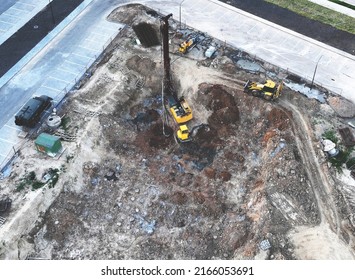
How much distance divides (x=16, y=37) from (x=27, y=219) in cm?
2177

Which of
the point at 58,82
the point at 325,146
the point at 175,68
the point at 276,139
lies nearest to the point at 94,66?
the point at 58,82

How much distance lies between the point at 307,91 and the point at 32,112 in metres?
23.1

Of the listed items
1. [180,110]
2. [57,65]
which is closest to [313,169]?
[180,110]

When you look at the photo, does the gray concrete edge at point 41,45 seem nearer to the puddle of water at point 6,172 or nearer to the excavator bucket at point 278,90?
the puddle of water at point 6,172

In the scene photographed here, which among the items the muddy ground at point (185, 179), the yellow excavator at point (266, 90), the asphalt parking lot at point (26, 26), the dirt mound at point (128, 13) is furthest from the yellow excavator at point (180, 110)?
the asphalt parking lot at point (26, 26)

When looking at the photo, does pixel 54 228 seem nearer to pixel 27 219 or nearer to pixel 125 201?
pixel 27 219

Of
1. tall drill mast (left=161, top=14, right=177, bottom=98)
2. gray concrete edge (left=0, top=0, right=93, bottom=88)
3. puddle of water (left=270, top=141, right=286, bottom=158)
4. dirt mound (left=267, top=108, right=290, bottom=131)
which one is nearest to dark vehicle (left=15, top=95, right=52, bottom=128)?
gray concrete edge (left=0, top=0, right=93, bottom=88)

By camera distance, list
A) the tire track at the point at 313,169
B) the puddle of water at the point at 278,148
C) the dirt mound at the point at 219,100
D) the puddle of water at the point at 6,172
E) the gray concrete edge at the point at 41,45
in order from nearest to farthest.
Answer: the tire track at the point at 313,169
the puddle of water at the point at 6,172
the puddle of water at the point at 278,148
the dirt mound at the point at 219,100
the gray concrete edge at the point at 41,45

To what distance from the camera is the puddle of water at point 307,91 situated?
37.2 metres

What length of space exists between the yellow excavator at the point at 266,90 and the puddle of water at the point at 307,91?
2.99 m

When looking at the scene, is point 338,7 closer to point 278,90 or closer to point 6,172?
point 278,90

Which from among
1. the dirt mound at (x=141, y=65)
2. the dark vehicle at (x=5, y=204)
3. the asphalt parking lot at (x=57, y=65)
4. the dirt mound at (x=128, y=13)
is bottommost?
the dark vehicle at (x=5, y=204)

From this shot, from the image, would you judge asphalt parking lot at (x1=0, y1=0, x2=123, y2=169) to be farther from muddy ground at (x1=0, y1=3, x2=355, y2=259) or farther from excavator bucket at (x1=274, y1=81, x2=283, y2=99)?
excavator bucket at (x1=274, y1=81, x2=283, y2=99)

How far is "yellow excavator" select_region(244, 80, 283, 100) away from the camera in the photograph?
115 feet
